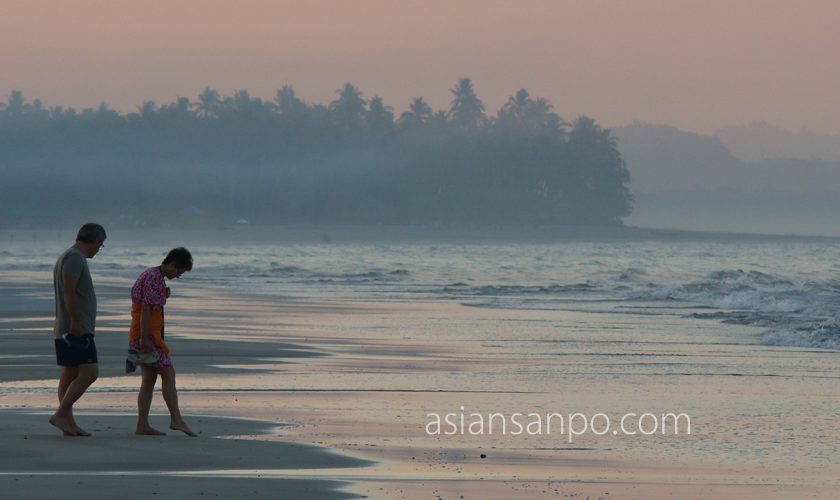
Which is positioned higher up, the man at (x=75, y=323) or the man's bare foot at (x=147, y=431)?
the man at (x=75, y=323)

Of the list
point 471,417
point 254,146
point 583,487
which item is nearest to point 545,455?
point 583,487

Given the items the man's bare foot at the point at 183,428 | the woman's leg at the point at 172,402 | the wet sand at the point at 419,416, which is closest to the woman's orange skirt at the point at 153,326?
the woman's leg at the point at 172,402

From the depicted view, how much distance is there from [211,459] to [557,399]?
3.90m

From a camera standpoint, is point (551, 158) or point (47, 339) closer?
point (47, 339)

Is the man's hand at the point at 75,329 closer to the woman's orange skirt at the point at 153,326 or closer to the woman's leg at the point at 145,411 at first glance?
the woman's orange skirt at the point at 153,326

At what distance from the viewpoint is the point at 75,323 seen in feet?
30.9

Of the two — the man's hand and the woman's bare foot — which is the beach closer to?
the woman's bare foot

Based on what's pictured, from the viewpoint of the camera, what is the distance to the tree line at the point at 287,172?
7180 inches

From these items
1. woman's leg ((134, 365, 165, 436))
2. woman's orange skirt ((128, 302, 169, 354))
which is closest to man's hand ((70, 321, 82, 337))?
woman's orange skirt ((128, 302, 169, 354))

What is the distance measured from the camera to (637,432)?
32.5 ft

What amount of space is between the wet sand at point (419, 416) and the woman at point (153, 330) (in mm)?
214

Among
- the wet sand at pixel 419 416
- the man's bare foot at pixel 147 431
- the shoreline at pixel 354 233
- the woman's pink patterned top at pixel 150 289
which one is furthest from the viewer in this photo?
the shoreline at pixel 354 233

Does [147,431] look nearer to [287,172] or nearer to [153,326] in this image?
[153,326]

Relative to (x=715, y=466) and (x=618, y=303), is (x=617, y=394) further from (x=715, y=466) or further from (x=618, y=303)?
(x=618, y=303)
